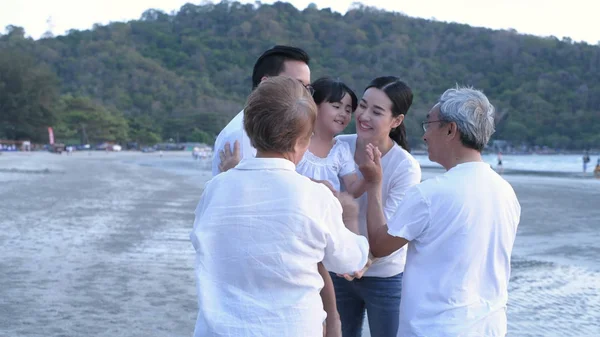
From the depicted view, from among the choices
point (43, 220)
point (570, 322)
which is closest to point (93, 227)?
point (43, 220)

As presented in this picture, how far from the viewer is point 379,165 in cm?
265

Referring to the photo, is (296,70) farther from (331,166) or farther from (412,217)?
(412,217)

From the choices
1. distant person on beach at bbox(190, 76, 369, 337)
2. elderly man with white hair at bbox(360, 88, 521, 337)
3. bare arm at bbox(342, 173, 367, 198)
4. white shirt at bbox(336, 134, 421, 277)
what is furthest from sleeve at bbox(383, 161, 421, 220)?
distant person on beach at bbox(190, 76, 369, 337)

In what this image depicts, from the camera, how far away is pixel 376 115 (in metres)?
2.86

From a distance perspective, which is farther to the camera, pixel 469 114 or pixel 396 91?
pixel 396 91

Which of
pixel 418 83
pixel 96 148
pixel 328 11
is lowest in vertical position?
pixel 96 148

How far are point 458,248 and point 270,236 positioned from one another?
679 millimetres

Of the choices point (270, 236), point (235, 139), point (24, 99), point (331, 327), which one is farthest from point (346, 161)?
point (24, 99)

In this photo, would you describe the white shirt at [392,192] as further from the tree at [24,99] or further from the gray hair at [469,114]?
the tree at [24,99]

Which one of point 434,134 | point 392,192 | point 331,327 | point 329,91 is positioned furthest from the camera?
point 329,91

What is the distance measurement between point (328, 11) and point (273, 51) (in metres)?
149

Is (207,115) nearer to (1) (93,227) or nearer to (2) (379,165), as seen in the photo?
(1) (93,227)

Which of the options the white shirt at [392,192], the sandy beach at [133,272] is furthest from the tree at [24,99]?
the white shirt at [392,192]

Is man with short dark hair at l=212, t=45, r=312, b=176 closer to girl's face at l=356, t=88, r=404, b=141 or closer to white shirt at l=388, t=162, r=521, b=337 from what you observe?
girl's face at l=356, t=88, r=404, b=141
